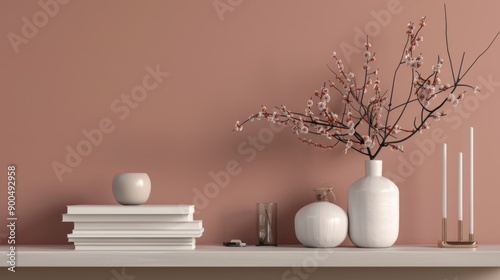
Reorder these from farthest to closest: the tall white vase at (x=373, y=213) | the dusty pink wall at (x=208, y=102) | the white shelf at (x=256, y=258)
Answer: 1. the dusty pink wall at (x=208, y=102)
2. the tall white vase at (x=373, y=213)
3. the white shelf at (x=256, y=258)

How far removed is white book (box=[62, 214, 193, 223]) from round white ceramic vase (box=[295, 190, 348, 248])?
→ 32cm

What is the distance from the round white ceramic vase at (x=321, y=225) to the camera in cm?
188

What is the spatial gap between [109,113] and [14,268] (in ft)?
1.68

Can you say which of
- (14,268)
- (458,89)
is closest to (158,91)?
(14,268)

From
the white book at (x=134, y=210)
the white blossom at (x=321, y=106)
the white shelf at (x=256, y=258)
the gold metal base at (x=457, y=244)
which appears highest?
the white blossom at (x=321, y=106)

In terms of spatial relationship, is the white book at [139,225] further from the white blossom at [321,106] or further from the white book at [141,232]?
the white blossom at [321,106]

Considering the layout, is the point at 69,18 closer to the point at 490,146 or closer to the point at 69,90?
the point at 69,90

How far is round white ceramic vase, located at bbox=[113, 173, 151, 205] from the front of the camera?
6.22 ft

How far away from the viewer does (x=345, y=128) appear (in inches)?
76.8

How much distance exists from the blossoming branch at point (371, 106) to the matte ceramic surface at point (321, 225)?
0.62 ft

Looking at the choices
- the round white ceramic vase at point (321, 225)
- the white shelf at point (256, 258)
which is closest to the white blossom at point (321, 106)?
the round white ceramic vase at point (321, 225)

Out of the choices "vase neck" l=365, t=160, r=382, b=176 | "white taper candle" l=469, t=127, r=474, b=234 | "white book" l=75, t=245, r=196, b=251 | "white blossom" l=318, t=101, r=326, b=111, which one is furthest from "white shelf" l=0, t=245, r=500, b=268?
"white blossom" l=318, t=101, r=326, b=111

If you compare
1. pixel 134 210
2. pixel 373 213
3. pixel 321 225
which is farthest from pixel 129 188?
pixel 373 213

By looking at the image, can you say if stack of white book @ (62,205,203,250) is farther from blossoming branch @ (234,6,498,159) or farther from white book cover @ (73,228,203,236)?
blossoming branch @ (234,6,498,159)
